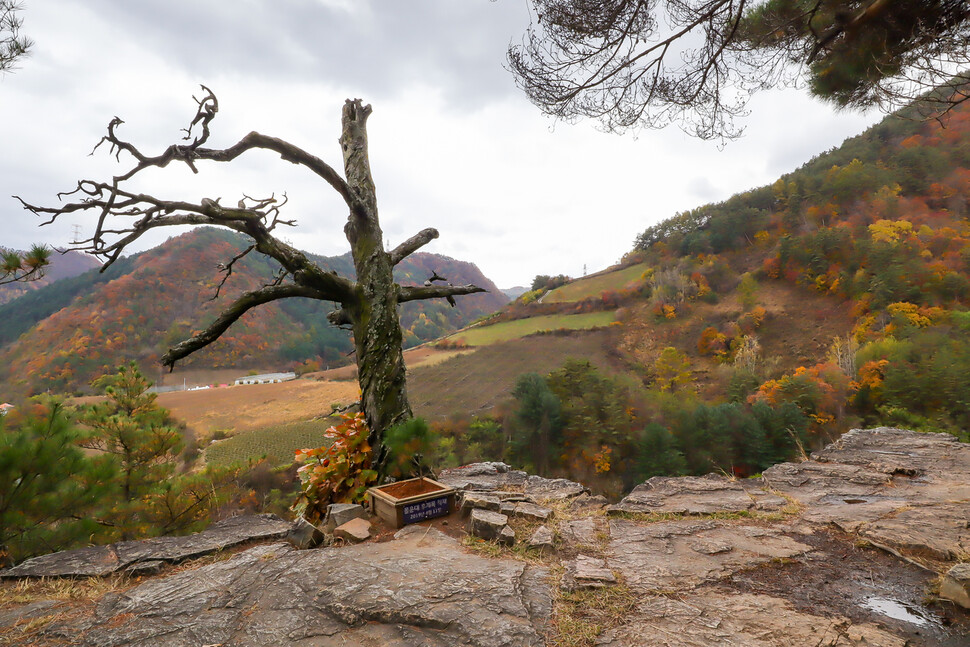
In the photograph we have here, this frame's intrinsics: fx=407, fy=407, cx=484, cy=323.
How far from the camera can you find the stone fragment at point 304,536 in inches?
128

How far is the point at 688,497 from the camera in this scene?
15.3 ft

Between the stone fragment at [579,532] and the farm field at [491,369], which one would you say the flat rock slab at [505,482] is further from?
the farm field at [491,369]

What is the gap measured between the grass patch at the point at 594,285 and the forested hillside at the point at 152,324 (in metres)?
7.16

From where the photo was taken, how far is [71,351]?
113ft

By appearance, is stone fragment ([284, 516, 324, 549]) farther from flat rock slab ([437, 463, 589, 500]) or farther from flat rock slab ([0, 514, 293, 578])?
flat rock slab ([437, 463, 589, 500])

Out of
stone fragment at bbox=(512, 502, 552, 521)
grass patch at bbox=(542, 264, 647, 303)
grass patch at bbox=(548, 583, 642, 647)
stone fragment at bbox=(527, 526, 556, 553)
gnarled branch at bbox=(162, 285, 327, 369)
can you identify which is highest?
grass patch at bbox=(542, 264, 647, 303)

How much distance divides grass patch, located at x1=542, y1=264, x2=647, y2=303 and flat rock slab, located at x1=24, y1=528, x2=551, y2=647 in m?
36.7

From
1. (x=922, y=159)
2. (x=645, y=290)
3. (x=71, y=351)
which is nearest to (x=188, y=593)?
(x=645, y=290)

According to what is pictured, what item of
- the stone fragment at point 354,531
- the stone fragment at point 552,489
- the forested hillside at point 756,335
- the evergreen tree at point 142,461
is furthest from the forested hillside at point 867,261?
the evergreen tree at point 142,461

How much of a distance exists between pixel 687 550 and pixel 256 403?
30.1m

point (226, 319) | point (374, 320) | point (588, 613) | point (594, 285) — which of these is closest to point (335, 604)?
point (588, 613)

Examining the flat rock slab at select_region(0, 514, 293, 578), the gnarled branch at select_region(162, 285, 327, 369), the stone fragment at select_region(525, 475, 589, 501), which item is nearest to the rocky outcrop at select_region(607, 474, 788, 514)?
the stone fragment at select_region(525, 475, 589, 501)

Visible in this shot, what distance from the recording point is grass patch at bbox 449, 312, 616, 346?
31.7 meters

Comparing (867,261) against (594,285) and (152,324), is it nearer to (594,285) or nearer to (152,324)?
(594,285)
